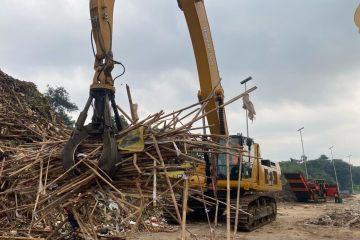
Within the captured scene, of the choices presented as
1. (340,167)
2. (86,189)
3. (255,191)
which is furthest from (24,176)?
(340,167)

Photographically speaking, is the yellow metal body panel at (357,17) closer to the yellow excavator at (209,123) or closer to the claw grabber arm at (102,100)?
the yellow excavator at (209,123)

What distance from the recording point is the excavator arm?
27.7 feet

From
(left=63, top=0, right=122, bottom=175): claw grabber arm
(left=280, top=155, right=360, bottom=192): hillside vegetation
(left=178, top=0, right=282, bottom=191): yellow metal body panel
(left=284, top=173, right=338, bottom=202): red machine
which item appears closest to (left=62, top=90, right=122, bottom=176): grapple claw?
(left=63, top=0, right=122, bottom=175): claw grabber arm

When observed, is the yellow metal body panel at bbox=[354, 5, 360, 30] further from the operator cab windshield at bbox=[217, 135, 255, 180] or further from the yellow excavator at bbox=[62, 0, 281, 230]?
the operator cab windshield at bbox=[217, 135, 255, 180]

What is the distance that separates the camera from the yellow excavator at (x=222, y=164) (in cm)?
849

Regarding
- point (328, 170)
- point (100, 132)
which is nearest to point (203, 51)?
point (100, 132)

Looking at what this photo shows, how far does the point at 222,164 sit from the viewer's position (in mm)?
11500

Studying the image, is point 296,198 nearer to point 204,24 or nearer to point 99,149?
point 204,24

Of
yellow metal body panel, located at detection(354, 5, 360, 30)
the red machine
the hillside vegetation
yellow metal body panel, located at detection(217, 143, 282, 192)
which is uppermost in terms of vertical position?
the hillside vegetation

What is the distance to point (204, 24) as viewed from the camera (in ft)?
28.0

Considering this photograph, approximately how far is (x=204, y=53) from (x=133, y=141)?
514 centimetres

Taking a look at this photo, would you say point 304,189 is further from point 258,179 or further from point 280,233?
point 280,233

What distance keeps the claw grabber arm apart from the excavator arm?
3.76 meters

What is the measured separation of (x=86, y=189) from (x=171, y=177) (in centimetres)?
85
